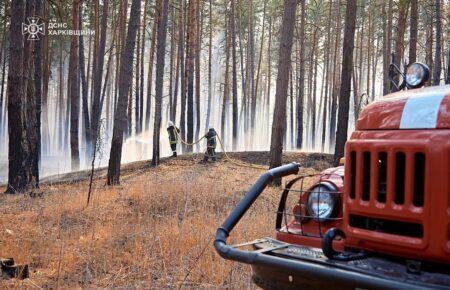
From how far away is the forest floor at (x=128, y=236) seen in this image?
5152mm

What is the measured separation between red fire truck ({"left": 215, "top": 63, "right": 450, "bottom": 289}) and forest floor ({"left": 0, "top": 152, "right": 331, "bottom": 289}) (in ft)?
6.54

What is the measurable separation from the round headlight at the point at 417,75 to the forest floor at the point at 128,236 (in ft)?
7.82

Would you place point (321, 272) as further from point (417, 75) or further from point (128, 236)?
point (128, 236)

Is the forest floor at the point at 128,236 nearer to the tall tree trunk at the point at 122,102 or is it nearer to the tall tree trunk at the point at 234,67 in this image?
the tall tree trunk at the point at 122,102

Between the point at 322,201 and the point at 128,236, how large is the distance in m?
3.87

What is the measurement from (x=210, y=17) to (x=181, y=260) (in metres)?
33.5

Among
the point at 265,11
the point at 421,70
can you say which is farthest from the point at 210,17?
the point at 421,70

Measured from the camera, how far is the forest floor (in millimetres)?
5152

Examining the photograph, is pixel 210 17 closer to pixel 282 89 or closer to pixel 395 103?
pixel 282 89

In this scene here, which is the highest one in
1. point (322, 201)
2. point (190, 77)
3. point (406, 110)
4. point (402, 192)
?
point (190, 77)

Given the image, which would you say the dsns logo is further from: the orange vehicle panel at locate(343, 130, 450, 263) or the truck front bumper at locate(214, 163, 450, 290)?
the orange vehicle panel at locate(343, 130, 450, 263)

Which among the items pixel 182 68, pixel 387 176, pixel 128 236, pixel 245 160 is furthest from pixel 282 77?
pixel 182 68

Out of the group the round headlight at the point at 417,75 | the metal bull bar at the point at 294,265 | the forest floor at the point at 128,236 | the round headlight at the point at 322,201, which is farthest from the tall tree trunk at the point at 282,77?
the metal bull bar at the point at 294,265

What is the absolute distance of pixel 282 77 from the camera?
13.0m
